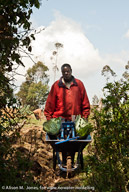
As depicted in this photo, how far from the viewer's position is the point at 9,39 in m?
3.25

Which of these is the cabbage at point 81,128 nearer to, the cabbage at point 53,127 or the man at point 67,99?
the cabbage at point 53,127

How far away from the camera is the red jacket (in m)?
6.18

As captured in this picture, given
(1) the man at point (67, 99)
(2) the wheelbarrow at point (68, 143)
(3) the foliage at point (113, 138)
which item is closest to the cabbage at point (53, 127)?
(2) the wheelbarrow at point (68, 143)

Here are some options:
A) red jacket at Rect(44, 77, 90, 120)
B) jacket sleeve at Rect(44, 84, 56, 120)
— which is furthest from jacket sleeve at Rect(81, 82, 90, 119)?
jacket sleeve at Rect(44, 84, 56, 120)

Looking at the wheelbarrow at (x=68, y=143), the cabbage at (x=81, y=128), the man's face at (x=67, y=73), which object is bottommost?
the wheelbarrow at (x=68, y=143)

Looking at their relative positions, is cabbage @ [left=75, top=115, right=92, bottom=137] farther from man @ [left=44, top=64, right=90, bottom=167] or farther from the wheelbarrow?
man @ [left=44, top=64, right=90, bottom=167]

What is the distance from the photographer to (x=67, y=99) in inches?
245

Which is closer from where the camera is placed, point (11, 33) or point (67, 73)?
point (11, 33)

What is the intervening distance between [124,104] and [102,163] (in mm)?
Answer: 887

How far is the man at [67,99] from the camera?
617 cm

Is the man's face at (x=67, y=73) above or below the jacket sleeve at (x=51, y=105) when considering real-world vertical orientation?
above

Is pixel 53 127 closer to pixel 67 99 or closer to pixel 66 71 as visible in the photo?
pixel 67 99

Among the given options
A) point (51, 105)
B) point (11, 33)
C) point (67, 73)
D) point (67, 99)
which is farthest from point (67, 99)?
point (11, 33)

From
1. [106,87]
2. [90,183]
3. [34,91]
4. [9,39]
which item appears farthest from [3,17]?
[34,91]
